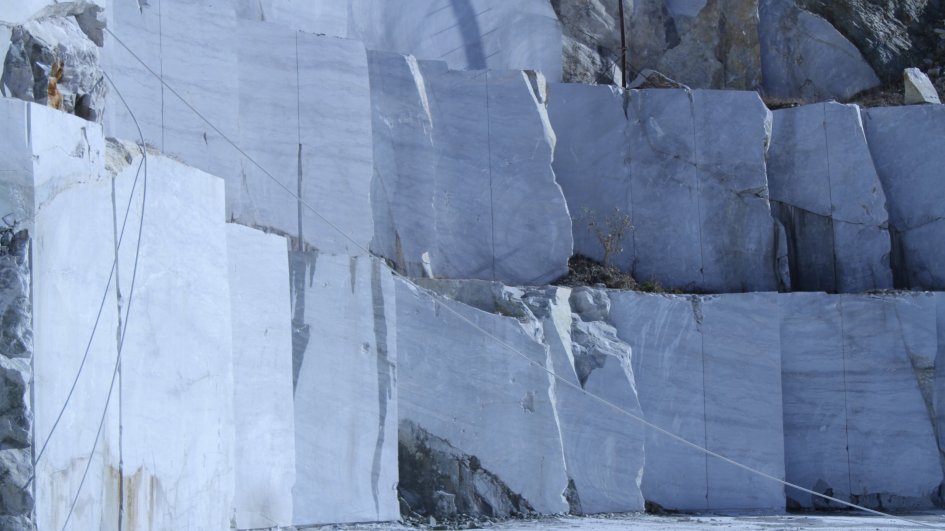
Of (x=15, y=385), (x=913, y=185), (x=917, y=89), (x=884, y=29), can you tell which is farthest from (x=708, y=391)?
(x=15, y=385)

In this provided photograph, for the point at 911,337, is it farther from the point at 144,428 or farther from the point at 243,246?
the point at 144,428

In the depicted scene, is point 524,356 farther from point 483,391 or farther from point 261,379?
point 261,379

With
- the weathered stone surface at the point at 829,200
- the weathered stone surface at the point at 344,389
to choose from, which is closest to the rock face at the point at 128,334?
the weathered stone surface at the point at 344,389

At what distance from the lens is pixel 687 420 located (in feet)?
40.3

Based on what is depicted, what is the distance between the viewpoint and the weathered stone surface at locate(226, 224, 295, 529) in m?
8.45

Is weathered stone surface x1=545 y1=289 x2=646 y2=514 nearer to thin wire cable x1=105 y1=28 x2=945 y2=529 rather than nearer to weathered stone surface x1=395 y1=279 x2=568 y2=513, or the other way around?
thin wire cable x1=105 y1=28 x2=945 y2=529

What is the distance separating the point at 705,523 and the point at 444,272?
10.8ft

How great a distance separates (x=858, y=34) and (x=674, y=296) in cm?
535

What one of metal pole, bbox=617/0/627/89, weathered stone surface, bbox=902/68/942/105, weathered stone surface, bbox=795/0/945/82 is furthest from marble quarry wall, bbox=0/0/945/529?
weathered stone surface, bbox=902/68/942/105

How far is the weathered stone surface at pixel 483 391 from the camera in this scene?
10.6m

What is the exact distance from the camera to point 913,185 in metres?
14.0

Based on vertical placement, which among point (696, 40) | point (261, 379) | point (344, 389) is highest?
point (696, 40)

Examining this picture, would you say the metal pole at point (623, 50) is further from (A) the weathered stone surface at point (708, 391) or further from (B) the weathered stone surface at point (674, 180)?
(A) the weathered stone surface at point (708, 391)

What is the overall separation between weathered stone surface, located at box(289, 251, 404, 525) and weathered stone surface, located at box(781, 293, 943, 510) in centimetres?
454
